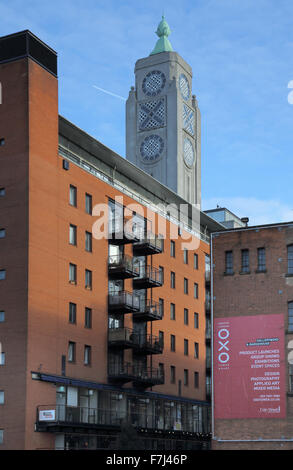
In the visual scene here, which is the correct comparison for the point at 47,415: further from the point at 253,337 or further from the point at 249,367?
the point at 253,337

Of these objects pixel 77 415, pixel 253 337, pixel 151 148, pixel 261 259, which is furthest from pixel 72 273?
pixel 151 148

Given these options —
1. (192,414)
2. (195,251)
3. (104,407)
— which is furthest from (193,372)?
(104,407)

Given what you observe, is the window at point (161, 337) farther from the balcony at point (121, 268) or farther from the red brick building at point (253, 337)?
the red brick building at point (253, 337)

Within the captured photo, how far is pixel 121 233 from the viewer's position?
207 feet

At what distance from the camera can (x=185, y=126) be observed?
366 ft

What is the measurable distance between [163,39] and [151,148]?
1713 cm

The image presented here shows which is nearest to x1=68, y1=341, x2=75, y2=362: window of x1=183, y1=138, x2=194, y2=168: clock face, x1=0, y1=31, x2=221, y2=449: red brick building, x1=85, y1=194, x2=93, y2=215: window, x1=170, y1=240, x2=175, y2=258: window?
x1=0, y1=31, x2=221, y2=449: red brick building

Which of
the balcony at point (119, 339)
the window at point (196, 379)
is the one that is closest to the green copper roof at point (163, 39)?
the window at point (196, 379)

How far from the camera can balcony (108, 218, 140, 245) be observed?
207ft

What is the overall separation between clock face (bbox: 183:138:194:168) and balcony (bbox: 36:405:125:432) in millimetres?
55509

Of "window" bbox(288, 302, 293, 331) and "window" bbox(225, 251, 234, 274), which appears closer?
"window" bbox(288, 302, 293, 331)

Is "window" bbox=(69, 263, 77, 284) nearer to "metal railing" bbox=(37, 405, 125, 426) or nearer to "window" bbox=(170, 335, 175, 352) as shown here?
"metal railing" bbox=(37, 405, 125, 426)

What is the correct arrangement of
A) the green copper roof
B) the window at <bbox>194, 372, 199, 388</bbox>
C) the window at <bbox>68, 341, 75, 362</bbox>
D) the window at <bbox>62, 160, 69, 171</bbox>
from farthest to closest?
the green copper roof < the window at <bbox>194, 372, 199, 388</bbox> < the window at <bbox>62, 160, 69, 171</bbox> < the window at <bbox>68, 341, 75, 362</bbox>
